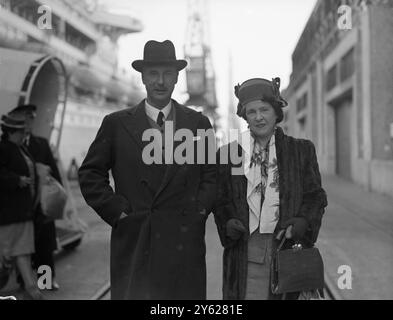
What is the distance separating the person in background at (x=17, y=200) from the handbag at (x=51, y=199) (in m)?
0.10

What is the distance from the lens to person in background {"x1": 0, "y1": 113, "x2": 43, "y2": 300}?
13.0ft

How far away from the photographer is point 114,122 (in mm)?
2303

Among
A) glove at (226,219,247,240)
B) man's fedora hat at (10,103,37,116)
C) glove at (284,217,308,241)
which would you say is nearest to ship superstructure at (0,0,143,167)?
man's fedora hat at (10,103,37,116)

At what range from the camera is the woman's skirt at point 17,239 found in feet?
13.1

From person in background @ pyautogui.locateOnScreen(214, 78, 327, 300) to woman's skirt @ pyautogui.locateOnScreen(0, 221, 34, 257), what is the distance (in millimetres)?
2463

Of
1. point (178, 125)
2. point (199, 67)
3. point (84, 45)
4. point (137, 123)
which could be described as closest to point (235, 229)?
point (178, 125)

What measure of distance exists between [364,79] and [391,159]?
2500 mm

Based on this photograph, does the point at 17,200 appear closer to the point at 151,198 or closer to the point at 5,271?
the point at 5,271

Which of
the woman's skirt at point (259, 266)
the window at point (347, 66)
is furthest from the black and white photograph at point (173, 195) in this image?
the window at point (347, 66)

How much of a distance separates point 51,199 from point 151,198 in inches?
88.7

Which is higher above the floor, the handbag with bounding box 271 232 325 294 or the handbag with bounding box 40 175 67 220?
the handbag with bounding box 40 175 67 220

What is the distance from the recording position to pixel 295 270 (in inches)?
84.7

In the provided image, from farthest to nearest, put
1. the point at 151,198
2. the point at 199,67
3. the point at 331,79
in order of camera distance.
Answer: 1. the point at 331,79
2. the point at 199,67
3. the point at 151,198

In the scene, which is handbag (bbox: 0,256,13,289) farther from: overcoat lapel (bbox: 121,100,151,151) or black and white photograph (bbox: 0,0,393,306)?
overcoat lapel (bbox: 121,100,151,151)
